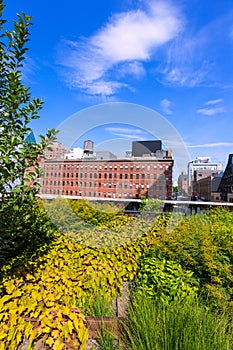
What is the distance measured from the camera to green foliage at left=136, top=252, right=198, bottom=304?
68.8 inches

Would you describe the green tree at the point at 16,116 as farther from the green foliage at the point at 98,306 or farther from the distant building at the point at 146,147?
the distant building at the point at 146,147

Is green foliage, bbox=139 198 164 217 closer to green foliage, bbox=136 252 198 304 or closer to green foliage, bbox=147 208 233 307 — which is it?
green foliage, bbox=147 208 233 307

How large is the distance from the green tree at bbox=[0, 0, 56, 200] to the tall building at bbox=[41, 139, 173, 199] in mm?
1308

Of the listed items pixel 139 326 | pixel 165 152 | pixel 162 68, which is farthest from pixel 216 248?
pixel 162 68

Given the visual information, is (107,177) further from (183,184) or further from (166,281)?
(166,281)

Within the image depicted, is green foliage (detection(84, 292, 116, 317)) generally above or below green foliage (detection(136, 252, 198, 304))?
below

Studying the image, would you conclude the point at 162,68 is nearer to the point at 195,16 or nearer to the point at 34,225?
the point at 195,16

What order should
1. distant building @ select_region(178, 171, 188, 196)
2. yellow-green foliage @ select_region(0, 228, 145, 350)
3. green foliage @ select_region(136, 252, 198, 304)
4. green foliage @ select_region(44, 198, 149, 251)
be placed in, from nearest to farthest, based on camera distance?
yellow-green foliage @ select_region(0, 228, 145, 350) < green foliage @ select_region(136, 252, 198, 304) < green foliage @ select_region(44, 198, 149, 251) < distant building @ select_region(178, 171, 188, 196)

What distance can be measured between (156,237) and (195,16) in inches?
142

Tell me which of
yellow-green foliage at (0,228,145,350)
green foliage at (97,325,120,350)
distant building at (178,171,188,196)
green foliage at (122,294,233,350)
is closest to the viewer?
green foliage at (122,294,233,350)

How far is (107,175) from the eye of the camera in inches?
143

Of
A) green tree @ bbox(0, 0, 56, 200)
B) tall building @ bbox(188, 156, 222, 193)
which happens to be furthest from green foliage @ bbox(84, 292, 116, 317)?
tall building @ bbox(188, 156, 222, 193)

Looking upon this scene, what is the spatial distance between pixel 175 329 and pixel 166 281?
0.49 meters

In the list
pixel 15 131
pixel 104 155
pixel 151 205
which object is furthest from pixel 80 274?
pixel 151 205
